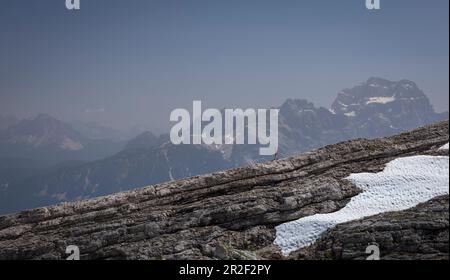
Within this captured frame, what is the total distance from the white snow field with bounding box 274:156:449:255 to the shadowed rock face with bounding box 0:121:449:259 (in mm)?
1045

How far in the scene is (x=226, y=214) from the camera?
4391 cm

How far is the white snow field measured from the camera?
1540 inches

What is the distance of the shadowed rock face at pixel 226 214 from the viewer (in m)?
39.0

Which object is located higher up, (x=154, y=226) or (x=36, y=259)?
(x=154, y=226)

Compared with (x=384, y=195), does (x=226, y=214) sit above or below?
below

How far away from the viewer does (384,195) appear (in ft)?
136

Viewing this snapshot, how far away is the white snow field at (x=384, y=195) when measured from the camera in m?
39.1

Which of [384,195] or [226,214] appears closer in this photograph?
[384,195]

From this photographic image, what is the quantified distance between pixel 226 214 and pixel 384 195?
15587 mm

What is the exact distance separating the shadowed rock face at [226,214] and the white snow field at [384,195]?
1.04 metres

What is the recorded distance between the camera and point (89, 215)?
160 ft
